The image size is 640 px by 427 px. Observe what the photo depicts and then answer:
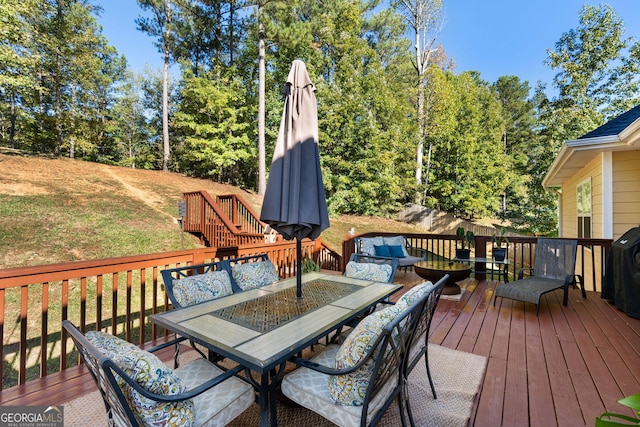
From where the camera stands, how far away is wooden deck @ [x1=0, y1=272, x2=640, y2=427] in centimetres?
203

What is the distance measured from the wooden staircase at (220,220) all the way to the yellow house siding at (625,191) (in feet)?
21.8

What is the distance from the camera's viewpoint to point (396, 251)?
6.01m

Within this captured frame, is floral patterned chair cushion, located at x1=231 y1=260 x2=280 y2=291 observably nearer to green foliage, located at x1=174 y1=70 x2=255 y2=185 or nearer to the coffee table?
the coffee table

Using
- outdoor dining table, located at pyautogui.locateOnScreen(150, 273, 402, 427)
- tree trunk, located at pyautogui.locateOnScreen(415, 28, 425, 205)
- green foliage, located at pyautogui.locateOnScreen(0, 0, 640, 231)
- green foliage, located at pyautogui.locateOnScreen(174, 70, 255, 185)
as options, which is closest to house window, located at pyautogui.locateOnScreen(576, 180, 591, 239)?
green foliage, located at pyautogui.locateOnScreen(0, 0, 640, 231)

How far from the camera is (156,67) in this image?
819 inches

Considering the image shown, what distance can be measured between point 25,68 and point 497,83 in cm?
2863

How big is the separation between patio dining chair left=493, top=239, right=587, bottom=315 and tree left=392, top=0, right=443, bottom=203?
11.6 metres

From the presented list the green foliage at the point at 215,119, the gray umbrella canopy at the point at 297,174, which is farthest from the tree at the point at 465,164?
the gray umbrella canopy at the point at 297,174

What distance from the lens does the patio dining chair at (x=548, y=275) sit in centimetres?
389

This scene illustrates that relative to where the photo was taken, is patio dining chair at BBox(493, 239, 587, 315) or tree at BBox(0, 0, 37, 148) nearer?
patio dining chair at BBox(493, 239, 587, 315)

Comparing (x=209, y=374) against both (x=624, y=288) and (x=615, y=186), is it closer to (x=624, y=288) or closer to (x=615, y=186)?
(x=624, y=288)

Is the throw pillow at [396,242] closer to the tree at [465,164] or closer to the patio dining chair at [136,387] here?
the patio dining chair at [136,387]

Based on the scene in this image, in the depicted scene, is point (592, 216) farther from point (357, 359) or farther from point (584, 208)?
point (357, 359)

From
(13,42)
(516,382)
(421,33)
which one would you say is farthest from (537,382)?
(421,33)
